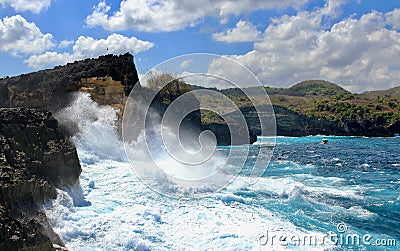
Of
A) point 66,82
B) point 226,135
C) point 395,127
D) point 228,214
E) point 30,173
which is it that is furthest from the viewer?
point 395,127

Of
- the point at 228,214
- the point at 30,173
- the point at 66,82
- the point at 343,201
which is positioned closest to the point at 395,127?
the point at 66,82

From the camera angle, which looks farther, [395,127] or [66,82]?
[395,127]

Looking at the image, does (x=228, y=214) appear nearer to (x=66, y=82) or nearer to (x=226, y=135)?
(x=66, y=82)

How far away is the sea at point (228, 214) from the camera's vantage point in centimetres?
977

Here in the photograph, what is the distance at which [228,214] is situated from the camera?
1238cm

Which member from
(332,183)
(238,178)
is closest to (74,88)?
(238,178)

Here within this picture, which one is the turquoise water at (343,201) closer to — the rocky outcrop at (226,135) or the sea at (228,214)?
the sea at (228,214)

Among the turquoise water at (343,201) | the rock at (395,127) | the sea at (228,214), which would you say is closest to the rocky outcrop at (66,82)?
the sea at (228,214)

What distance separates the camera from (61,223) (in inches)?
385

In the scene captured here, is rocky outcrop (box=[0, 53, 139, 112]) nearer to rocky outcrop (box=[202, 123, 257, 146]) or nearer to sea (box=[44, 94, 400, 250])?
sea (box=[44, 94, 400, 250])

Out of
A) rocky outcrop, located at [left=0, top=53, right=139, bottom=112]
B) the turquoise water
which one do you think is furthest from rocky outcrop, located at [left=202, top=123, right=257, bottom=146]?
the turquoise water

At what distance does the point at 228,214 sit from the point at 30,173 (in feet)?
20.1

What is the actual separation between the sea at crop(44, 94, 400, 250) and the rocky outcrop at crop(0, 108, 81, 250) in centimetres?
73

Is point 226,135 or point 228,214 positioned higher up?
point 226,135
